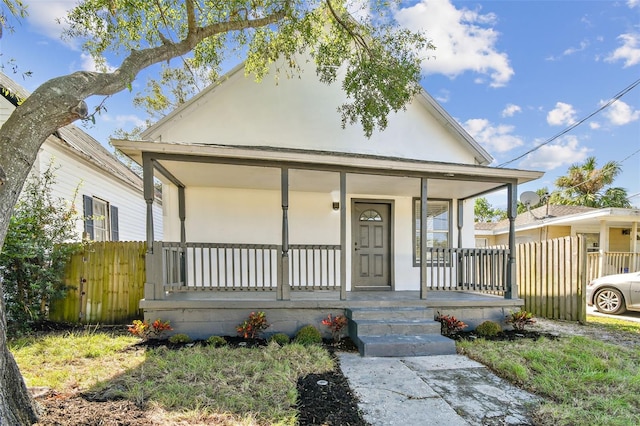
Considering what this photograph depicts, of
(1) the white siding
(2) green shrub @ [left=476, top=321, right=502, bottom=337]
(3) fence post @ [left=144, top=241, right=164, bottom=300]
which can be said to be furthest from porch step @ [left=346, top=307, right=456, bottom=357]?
(1) the white siding

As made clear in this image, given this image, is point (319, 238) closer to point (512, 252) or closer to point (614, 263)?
point (512, 252)

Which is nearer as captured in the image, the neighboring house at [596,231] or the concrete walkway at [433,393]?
the concrete walkway at [433,393]

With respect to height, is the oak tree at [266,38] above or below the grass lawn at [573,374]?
above

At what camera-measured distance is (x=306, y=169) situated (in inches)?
212

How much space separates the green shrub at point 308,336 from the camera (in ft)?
15.7

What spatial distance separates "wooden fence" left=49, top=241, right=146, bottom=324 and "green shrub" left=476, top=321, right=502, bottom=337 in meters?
6.52

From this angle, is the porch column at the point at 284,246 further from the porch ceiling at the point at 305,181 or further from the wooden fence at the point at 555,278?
the wooden fence at the point at 555,278

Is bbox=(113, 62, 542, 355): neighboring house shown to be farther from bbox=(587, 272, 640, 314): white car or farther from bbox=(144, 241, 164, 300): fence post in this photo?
bbox=(587, 272, 640, 314): white car

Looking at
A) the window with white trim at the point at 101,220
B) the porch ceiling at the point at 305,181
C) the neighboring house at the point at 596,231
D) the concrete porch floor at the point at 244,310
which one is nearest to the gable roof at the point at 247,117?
the porch ceiling at the point at 305,181

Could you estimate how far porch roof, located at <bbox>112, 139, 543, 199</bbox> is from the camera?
4898 millimetres

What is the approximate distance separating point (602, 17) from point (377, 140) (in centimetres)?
920

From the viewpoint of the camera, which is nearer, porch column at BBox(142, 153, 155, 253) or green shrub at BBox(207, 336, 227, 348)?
green shrub at BBox(207, 336, 227, 348)

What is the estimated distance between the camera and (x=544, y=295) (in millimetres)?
7137

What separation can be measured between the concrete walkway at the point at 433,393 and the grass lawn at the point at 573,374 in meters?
0.19
